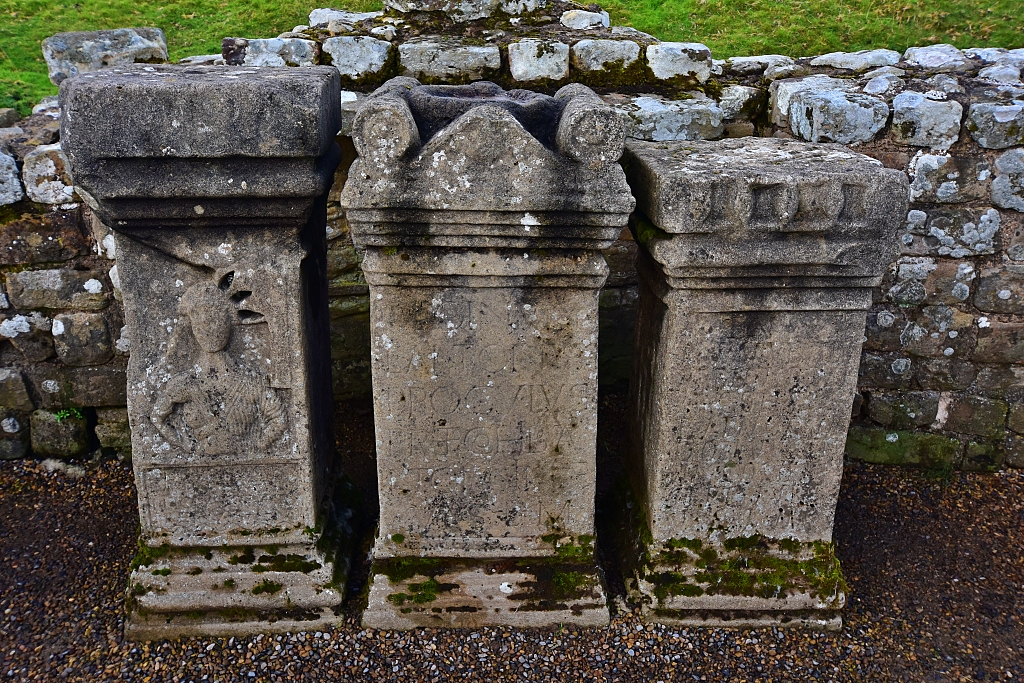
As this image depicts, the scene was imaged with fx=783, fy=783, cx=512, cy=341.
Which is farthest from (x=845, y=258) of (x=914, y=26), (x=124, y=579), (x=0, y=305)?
(x=914, y=26)

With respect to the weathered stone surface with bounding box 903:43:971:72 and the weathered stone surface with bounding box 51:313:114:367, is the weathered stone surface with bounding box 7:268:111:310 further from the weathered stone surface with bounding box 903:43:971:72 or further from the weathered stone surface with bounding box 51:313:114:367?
the weathered stone surface with bounding box 903:43:971:72

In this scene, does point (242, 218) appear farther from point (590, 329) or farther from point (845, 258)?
point (845, 258)

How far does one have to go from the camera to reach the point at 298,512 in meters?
3.02

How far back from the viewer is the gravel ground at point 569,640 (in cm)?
283

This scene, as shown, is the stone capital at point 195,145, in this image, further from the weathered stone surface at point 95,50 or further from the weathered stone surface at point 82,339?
the weathered stone surface at point 95,50

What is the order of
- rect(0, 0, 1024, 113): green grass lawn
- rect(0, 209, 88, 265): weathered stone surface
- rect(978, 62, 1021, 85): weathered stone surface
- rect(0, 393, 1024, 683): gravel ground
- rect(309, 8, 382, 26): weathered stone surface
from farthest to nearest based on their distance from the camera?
rect(0, 0, 1024, 113): green grass lawn → rect(309, 8, 382, 26): weathered stone surface → rect(978, 62, 1021, 85): weathered stone surface → rect(0, 209, 88, 265): weathered stone surface → rect(0, 393, 1024, 683): gravel ground

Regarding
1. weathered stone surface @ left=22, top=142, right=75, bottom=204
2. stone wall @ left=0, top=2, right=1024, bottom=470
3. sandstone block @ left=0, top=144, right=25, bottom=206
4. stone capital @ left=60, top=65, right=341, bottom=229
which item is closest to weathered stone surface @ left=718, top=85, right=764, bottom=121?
stone wall @ left=0, top=2, right=1024, bottom=470

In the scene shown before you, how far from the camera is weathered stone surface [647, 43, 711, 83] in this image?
4.22 metres

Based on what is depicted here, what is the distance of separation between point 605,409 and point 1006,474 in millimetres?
2152

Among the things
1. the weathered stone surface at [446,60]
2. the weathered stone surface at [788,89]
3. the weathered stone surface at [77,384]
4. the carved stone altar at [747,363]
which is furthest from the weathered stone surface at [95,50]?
the weathered stone surface at [788,89]

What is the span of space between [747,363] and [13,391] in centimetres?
363

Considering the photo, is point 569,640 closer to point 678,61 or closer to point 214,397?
point 214,397

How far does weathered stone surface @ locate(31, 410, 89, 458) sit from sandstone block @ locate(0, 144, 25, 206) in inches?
43.4

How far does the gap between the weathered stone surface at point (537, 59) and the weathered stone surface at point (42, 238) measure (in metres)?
2.32
